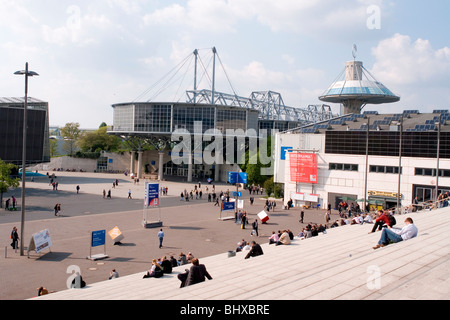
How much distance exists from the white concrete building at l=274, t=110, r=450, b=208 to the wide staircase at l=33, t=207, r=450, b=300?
22.9 meters

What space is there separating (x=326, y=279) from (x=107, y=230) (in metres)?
22.2

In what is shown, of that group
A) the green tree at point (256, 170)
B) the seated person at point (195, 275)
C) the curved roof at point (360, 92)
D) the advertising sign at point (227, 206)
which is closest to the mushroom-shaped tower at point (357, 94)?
the curved roof at point (360, 92)

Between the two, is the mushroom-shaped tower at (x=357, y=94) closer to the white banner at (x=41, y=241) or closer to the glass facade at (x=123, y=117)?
the glass facade at (x=123, y=117)

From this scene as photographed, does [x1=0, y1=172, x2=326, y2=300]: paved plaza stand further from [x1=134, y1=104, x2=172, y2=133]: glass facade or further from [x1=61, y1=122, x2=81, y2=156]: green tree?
[x1=61, y1=122, x2=81, y2=156]: green tree

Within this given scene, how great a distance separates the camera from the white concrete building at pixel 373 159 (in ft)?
125

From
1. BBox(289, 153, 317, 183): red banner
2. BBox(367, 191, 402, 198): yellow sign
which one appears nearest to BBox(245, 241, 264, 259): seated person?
BBox(367, 191, 402, 198): yellow sign

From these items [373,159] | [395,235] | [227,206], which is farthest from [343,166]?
[395,235]

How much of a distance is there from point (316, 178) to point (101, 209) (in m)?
22.5

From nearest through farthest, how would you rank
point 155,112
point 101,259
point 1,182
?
point 101,259 < point 1,182 < point 155,112

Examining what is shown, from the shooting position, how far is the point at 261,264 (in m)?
13.2

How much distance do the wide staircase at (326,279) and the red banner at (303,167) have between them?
29636 mm

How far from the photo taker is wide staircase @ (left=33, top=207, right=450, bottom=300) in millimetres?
8370

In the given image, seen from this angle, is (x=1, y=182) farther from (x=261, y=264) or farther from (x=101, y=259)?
(x=261, y=264)
